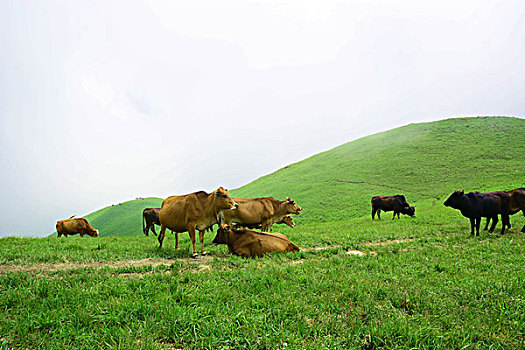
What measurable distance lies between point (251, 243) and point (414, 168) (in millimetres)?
52430

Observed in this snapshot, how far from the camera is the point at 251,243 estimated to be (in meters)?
9.33

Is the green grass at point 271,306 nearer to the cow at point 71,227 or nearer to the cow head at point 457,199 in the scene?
the cow head at point 457,199

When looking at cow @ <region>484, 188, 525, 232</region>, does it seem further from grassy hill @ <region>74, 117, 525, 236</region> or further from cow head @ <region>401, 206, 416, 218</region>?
grassy hill @ <region>74, 117, 525, 236</region>

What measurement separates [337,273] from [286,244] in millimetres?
3300

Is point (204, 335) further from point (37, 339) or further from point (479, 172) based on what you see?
point (479, 172)

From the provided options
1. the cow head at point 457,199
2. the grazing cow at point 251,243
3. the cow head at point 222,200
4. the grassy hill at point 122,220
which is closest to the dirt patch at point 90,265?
the grazing cow at point 251,243

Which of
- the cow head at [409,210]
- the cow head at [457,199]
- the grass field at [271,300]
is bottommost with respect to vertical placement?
the cow head at [409,210]

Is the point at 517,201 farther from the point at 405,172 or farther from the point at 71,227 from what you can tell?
the point at 405,172

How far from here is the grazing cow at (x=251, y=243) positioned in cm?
919

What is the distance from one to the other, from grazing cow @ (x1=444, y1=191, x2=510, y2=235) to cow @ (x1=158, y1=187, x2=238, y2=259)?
1174 centimetres

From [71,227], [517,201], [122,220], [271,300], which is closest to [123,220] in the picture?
[122,220]

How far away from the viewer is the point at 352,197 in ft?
132

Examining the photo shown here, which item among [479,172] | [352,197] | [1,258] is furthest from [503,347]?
[479,172]

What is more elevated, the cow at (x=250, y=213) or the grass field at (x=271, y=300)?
the cow at (x=250, y=213)
